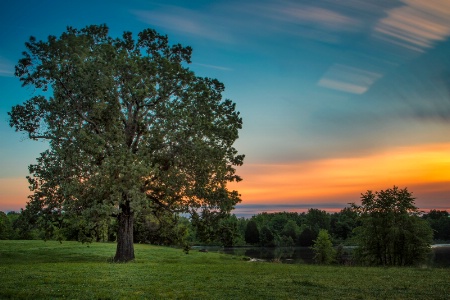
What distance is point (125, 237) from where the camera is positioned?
32250mm

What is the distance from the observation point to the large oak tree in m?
27.5

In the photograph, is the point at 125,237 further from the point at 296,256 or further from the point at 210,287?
the point at 296,256

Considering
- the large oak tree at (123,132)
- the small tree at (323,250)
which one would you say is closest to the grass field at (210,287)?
the large oak tree at (123,132)

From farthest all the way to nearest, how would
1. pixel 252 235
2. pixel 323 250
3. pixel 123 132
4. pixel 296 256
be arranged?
pixel 252 235
pixel 296 256
pixel 323 250
pixel 123 132

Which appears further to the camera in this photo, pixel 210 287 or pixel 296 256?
pixel 296 256

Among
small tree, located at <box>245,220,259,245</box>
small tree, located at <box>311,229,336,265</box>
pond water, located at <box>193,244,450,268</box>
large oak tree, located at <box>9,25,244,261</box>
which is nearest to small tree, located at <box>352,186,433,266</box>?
pond water, located at <box>193,244,450,268</box>

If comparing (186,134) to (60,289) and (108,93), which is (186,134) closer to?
(108,93)

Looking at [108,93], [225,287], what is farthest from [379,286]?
[108,93]

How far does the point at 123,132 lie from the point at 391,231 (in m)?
31.8

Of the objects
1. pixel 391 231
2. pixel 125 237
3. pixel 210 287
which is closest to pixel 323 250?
pixel 391 231

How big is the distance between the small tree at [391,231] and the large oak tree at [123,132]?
20.2 metres

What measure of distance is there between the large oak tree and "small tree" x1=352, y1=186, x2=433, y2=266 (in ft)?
66.2

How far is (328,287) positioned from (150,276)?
32.6 ft

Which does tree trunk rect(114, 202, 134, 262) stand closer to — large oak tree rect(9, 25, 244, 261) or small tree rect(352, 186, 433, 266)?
large oak tree rect(9, 25, 244, 261)
